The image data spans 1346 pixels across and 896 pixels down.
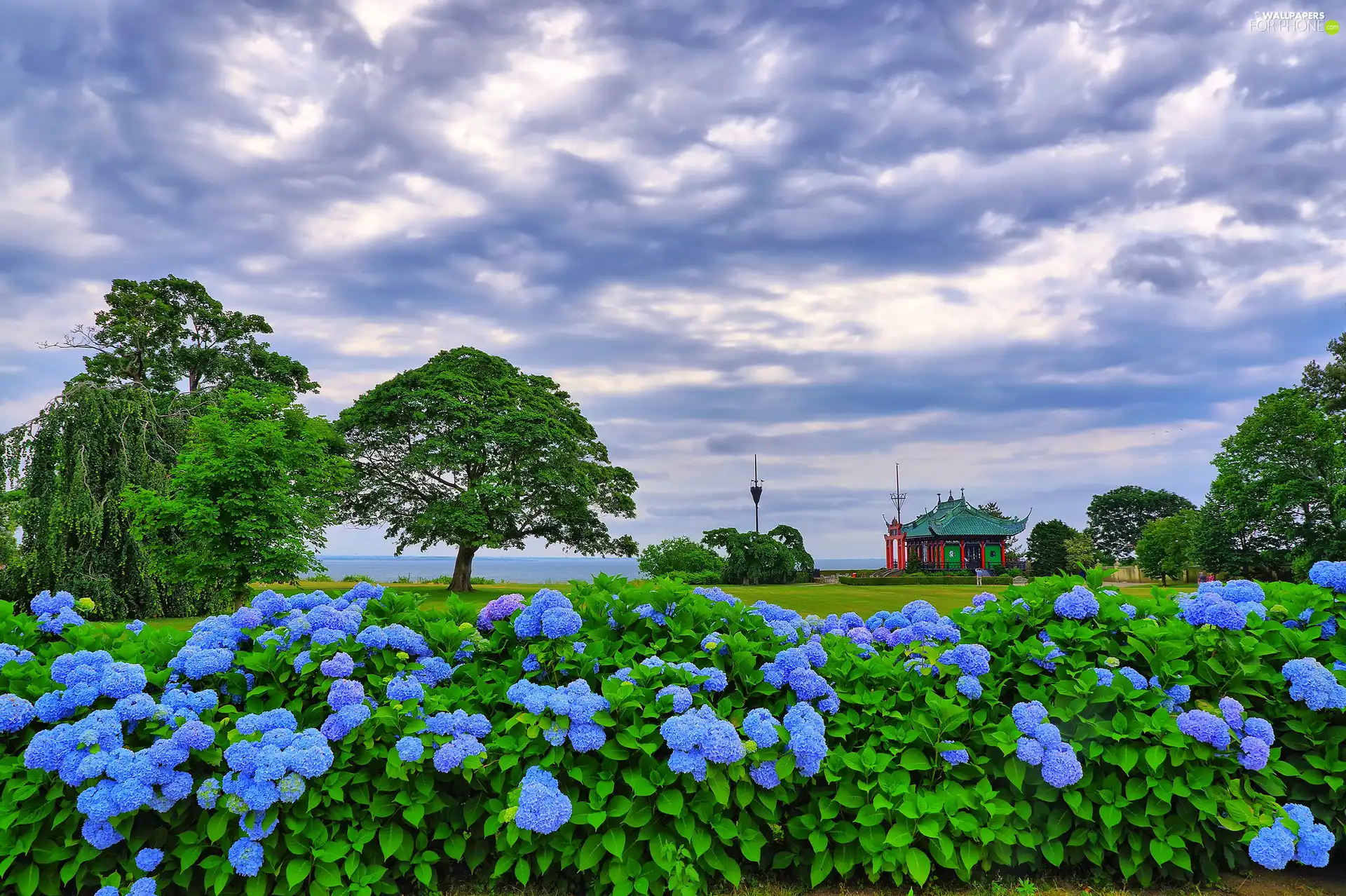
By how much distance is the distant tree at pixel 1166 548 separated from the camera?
43.0 meters

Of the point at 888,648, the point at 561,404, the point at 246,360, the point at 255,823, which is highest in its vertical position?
the point at 246,360

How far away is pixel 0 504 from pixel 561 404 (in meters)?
16.3

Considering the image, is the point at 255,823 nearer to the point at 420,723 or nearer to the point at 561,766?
the point at 420,723

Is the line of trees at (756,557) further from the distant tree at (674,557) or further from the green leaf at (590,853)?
the green leaf at (590,853)

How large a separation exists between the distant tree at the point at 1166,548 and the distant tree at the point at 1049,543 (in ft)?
21.3

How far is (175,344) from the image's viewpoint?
90.6ft

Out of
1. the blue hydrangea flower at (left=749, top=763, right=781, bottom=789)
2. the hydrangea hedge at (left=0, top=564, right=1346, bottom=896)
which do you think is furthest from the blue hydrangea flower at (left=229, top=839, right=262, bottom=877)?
the blue hydrangea flower at (left=749, top=763, right=781, bottom=789)

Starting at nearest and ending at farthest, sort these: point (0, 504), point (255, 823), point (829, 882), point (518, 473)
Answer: point (255, 823) < point (829, 882) < point (0, 504) < point (518, 473)

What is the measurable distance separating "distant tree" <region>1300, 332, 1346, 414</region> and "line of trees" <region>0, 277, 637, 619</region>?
36932 mm

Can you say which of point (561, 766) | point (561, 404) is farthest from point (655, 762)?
point (561, 404)

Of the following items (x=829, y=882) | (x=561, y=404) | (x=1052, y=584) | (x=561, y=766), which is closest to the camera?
(x=561, y=766)

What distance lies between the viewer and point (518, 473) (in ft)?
81.0

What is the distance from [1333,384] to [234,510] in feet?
163

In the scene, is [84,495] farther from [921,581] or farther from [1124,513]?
[1124,513]
